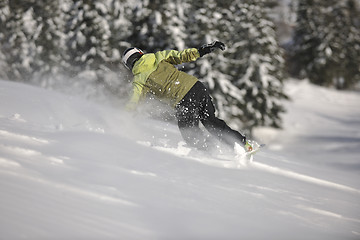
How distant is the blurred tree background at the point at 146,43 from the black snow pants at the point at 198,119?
37.1 feet

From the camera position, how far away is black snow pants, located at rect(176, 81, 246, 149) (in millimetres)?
4555

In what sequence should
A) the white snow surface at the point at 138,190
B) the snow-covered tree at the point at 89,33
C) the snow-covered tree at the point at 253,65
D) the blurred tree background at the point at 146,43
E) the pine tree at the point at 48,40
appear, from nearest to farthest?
the white snow surface at the point at 138,190 < the blurred tree background at the point at 146,43 < the snow-covered tree at the point at 89,33 < the snow-covered tree at the point at 253,65 < the pine tree at the point at 48,40

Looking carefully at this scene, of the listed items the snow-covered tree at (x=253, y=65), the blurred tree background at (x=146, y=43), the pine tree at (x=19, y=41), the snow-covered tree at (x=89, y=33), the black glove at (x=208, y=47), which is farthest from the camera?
the pine tree at (x=19, y=41)

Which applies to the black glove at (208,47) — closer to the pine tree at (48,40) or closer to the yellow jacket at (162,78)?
the yellow jacket at (162,78)

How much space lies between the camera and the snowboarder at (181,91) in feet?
15.0

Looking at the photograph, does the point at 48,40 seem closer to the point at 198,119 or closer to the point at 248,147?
the point at 198,119

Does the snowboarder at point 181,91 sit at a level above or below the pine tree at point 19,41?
below

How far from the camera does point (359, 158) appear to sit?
13.8 metres

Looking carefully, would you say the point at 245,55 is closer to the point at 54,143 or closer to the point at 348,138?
the point at 348,138

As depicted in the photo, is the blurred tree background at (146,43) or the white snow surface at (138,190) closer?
the white snow surface at (138,190)

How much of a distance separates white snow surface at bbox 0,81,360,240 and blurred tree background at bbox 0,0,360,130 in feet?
38.5

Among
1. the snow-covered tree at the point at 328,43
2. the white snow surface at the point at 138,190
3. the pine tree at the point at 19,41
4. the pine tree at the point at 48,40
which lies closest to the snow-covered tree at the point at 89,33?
the pine tree at the point at 48,40

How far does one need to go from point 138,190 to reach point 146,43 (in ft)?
50.1

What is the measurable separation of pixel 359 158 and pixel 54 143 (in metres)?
14.3
